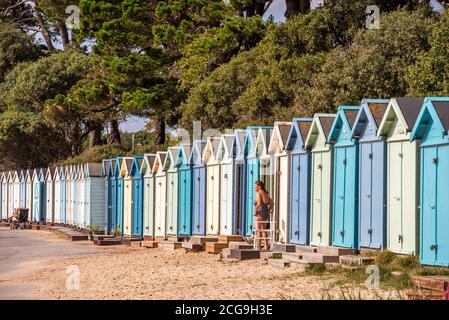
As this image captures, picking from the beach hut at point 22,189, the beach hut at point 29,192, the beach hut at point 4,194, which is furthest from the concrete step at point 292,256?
the beach hut at point 4,194

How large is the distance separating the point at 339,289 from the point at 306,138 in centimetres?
593

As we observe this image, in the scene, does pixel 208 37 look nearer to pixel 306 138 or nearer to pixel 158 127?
pixel 158 127

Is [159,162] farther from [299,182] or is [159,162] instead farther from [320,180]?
[320,180]

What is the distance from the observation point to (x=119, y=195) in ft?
108

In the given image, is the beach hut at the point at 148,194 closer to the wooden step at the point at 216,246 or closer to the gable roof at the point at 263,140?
the wooden step at the point at 216,246

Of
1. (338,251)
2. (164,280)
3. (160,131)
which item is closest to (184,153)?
(338,251)

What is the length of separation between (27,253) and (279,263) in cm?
1056

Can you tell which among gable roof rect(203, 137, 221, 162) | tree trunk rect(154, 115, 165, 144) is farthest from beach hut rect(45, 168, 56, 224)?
gable roof rect(203, 137, 221, 162)

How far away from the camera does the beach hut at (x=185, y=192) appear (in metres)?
25.7

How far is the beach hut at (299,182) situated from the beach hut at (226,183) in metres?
3.04

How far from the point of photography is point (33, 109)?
58000 mm

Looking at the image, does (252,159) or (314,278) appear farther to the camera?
(252,159)

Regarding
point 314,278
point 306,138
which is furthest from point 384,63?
point 314,278

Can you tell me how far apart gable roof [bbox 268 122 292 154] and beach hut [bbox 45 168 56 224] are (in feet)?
76.0
